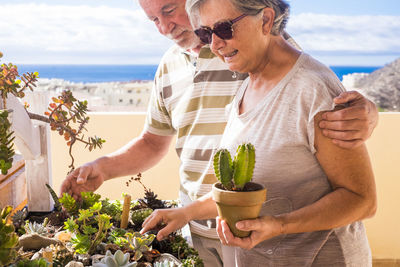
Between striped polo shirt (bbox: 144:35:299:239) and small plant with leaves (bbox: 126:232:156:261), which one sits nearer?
small plant with leaves (bbox: 126:232:156:261)

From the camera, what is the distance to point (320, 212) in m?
1.16

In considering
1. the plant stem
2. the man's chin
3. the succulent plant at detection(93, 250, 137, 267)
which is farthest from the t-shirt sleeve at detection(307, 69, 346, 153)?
the plant stem

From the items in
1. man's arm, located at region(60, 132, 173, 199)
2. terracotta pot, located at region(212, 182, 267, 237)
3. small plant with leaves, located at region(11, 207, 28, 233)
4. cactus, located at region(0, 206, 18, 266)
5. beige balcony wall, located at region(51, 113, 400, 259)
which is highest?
cactus, located at region(0, 206, 18, 266)

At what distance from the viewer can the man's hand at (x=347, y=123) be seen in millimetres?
1073

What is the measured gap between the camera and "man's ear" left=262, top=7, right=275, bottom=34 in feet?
4.04

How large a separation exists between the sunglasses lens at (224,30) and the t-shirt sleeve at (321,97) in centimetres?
30

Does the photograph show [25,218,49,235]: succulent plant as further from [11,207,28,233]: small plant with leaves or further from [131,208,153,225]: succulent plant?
[131,208,153,225]: succulent plant

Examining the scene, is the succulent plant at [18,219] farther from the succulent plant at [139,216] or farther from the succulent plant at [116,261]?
the succulent plant at [116,261]

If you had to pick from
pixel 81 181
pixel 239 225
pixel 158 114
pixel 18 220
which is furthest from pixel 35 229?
pixel 158 114

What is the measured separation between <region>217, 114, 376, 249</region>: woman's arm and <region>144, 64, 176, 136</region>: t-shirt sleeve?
1039 mm

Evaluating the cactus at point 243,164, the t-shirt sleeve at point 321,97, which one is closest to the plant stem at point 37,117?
the cactus at point 243,164

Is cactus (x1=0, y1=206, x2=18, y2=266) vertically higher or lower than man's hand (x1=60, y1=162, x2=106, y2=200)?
higher

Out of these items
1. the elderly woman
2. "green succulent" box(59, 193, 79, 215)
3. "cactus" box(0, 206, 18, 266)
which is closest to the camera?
"cactus" box(0, 206, 18, 266)

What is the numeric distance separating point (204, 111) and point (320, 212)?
2.66ft
